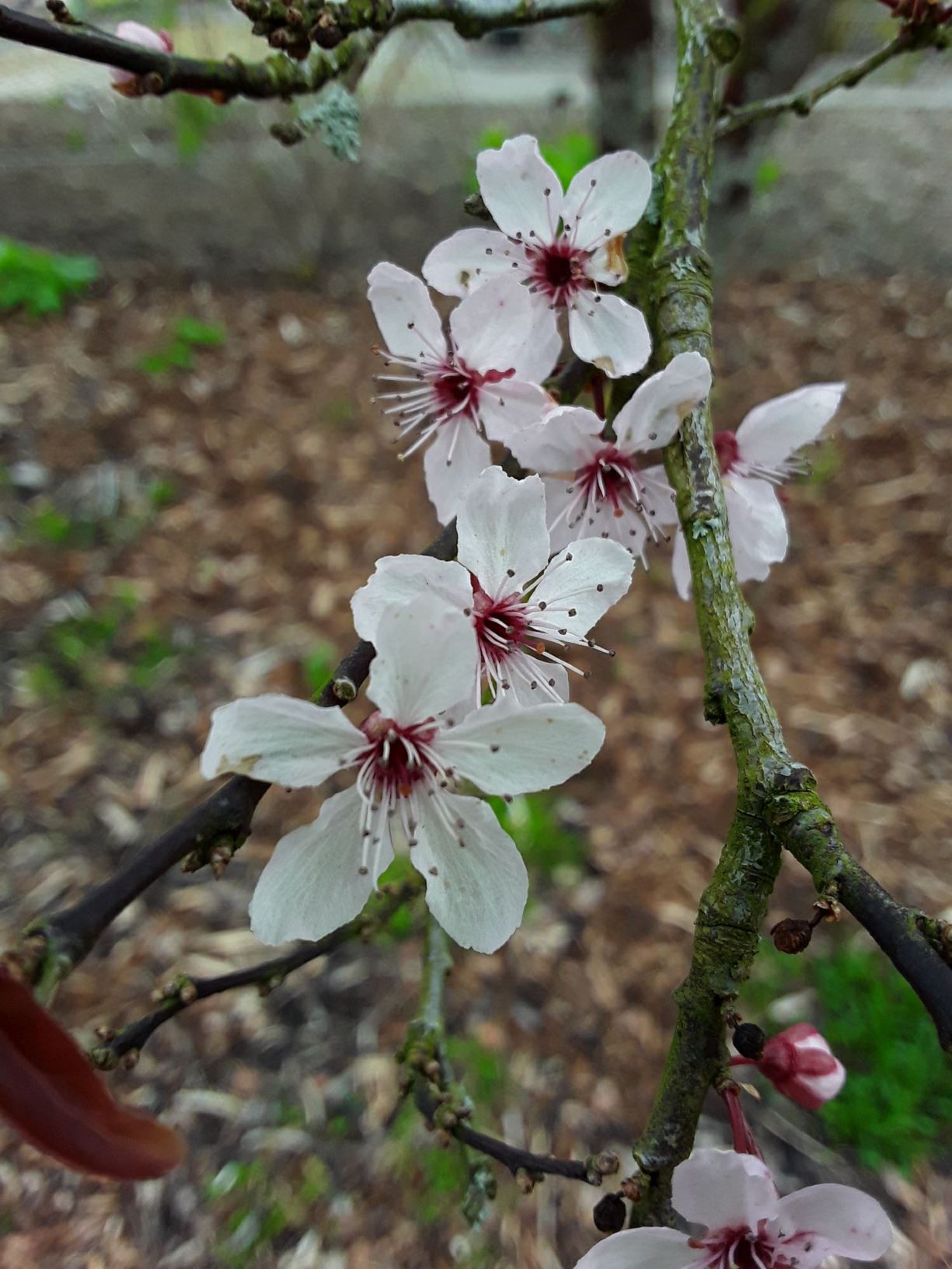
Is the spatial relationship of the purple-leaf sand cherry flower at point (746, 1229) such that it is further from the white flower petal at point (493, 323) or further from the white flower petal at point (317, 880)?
the white flower petal at point (493, 323)

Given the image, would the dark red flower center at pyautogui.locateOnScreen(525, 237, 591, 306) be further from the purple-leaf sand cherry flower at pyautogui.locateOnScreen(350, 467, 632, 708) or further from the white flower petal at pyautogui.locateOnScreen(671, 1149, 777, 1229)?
the white flower petal at pyautogui.locateOnScreen(671, 1149, 777, 1229)

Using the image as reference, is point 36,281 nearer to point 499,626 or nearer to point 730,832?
point 499,626

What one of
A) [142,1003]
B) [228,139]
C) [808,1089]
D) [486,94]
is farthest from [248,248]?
[808,1089]

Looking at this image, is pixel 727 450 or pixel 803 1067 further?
pixel 727 450

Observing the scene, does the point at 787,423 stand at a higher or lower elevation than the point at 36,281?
lower

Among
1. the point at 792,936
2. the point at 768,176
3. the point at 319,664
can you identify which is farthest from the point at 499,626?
the point at 768,176

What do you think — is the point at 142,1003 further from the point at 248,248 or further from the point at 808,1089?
the point at 248,248

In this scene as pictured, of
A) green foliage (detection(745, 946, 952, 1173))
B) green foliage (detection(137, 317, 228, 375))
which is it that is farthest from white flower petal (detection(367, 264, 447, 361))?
green foliage (detection(137, 317, 228, 375))
